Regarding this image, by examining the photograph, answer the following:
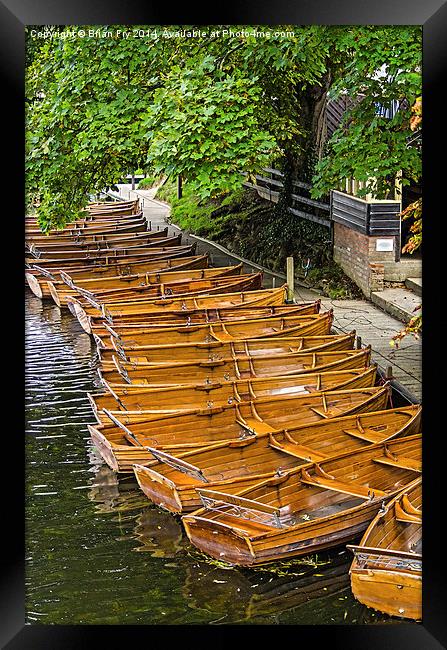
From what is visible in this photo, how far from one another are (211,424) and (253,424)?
0.37 metres

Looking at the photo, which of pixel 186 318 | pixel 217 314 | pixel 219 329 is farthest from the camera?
pixel 217 314

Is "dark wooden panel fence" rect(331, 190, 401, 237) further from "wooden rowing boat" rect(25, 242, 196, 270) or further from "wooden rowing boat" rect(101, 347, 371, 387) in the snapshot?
"wooden rowing boat" rect(25, 242, 196, 270)

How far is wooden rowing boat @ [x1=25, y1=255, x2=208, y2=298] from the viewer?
15508 millimetres

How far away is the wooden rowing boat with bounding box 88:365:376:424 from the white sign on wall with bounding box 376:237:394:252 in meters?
1.16

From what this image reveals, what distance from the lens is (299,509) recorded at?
319 inches

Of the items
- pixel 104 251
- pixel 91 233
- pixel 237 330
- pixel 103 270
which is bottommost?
pixel 237 330

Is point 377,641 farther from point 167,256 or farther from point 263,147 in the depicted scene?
point 167,256

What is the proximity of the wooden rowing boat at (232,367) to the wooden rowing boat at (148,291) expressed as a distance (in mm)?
2471

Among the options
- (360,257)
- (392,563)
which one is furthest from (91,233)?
(392,563)

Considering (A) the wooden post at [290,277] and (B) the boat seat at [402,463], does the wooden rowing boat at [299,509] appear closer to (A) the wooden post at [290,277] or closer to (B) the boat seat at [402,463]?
(B) the boat seat at [402,463]

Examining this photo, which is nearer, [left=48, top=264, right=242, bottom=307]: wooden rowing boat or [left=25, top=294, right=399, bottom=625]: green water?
[left=25, top=294, right=399, bottom=625]: green water

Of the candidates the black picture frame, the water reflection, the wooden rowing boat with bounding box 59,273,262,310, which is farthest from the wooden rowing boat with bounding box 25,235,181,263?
the black picture frame

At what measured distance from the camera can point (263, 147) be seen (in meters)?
9.30

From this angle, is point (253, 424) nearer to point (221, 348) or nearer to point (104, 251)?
point (221, 348)
